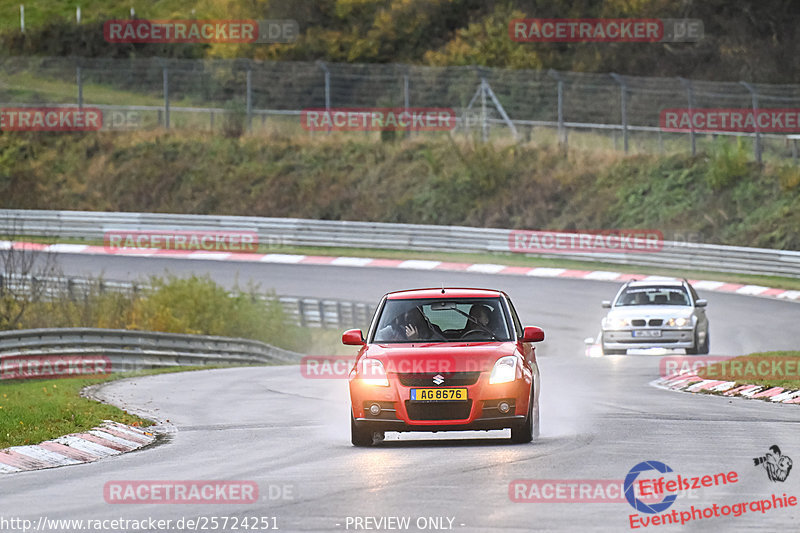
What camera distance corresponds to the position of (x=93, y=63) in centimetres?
6569

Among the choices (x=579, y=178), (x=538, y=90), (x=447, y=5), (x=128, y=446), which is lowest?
(x=128, y=446)

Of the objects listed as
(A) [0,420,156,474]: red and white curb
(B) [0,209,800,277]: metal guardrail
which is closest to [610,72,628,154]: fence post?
(B) [0,209,800,277]: metal guardrail

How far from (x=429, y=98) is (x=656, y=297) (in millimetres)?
26206

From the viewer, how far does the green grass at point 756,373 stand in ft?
62.6

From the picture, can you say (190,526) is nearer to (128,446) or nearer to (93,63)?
(128,446)

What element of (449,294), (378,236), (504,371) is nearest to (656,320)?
(449,294)

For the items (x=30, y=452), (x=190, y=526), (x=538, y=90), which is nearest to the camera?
(x=190, y=526)

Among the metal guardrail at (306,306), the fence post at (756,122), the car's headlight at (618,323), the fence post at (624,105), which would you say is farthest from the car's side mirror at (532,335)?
the fence post at (624,105)

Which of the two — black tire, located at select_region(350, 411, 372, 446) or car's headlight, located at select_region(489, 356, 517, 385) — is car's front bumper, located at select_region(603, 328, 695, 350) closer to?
car's headlight, located at select_region(489, 356, 517, 385)

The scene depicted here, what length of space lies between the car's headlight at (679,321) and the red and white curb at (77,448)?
12335mm

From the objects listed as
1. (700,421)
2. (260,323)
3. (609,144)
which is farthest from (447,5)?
(700,421)

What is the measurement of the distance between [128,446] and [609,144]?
122 feet

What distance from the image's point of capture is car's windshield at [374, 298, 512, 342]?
13.6 metres

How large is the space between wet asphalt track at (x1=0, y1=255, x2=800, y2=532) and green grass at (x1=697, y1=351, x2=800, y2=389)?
1067mm
